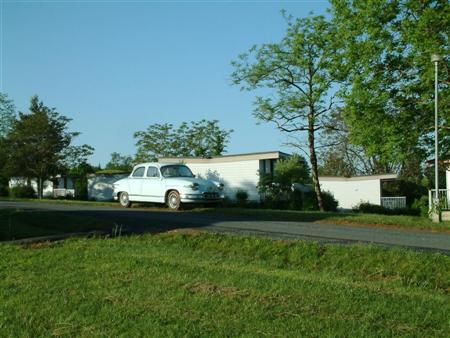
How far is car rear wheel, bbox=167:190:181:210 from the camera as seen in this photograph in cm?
1972

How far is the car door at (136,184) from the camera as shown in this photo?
2108cm

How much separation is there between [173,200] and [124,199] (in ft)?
9.36

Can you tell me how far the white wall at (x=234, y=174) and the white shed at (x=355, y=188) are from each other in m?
9.97

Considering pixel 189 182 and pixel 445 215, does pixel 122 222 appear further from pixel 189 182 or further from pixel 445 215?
pixel 445 215

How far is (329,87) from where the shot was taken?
28625 millimetres

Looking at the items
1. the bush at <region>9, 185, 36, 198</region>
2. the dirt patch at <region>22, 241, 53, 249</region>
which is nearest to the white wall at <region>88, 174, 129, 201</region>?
the bush at <region>9, 185, 36, 198</region>

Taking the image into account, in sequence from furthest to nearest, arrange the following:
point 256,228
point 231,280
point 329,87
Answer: point 329,87
point 256,228
point 231,280

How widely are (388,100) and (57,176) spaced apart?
37.0 metres

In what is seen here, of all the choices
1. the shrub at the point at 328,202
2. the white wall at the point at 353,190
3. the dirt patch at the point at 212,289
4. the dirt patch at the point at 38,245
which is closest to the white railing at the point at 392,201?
the white wall at the point at 353,190

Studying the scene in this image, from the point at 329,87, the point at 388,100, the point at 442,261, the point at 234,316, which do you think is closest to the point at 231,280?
the point at 234,316

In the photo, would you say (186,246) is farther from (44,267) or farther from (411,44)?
(411,44)

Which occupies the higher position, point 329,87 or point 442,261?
point 329,87

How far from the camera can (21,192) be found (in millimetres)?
48031

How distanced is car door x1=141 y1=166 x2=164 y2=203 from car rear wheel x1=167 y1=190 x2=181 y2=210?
13.4 inches
